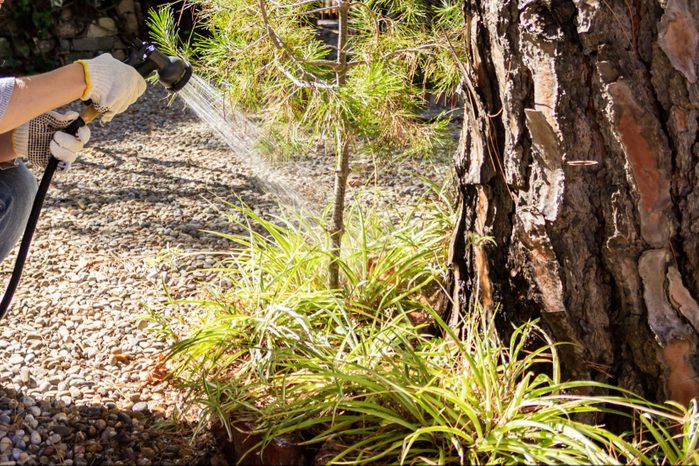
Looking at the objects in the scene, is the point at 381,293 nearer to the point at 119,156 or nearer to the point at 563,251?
the point at 563,251

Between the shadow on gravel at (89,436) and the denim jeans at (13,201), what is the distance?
43 centimetres

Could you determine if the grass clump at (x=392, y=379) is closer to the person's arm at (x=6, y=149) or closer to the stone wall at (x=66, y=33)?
the person's arm at (x=6, y=149)

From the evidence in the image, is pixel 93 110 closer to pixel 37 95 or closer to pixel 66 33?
pixel 37 95

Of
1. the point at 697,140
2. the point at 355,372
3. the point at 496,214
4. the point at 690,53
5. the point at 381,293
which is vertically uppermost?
the point at 690,53

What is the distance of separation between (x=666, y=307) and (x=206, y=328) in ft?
4.10

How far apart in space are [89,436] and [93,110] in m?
0.83

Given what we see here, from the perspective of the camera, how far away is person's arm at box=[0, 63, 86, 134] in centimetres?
177

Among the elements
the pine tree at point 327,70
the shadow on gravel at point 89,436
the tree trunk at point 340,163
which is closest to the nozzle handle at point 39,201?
the shadow on gravel at point 89,436

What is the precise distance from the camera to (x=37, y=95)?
178 centimetres

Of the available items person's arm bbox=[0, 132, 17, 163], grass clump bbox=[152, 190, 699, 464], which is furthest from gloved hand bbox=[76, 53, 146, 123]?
grass clump bbox=[152, 190, 699, 464]

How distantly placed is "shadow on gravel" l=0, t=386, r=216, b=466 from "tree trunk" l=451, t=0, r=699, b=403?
37.1 inches

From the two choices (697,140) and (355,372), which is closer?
(697,140)

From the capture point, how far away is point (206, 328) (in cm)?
229

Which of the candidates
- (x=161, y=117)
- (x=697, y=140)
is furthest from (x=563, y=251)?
(x=161, y=117)
